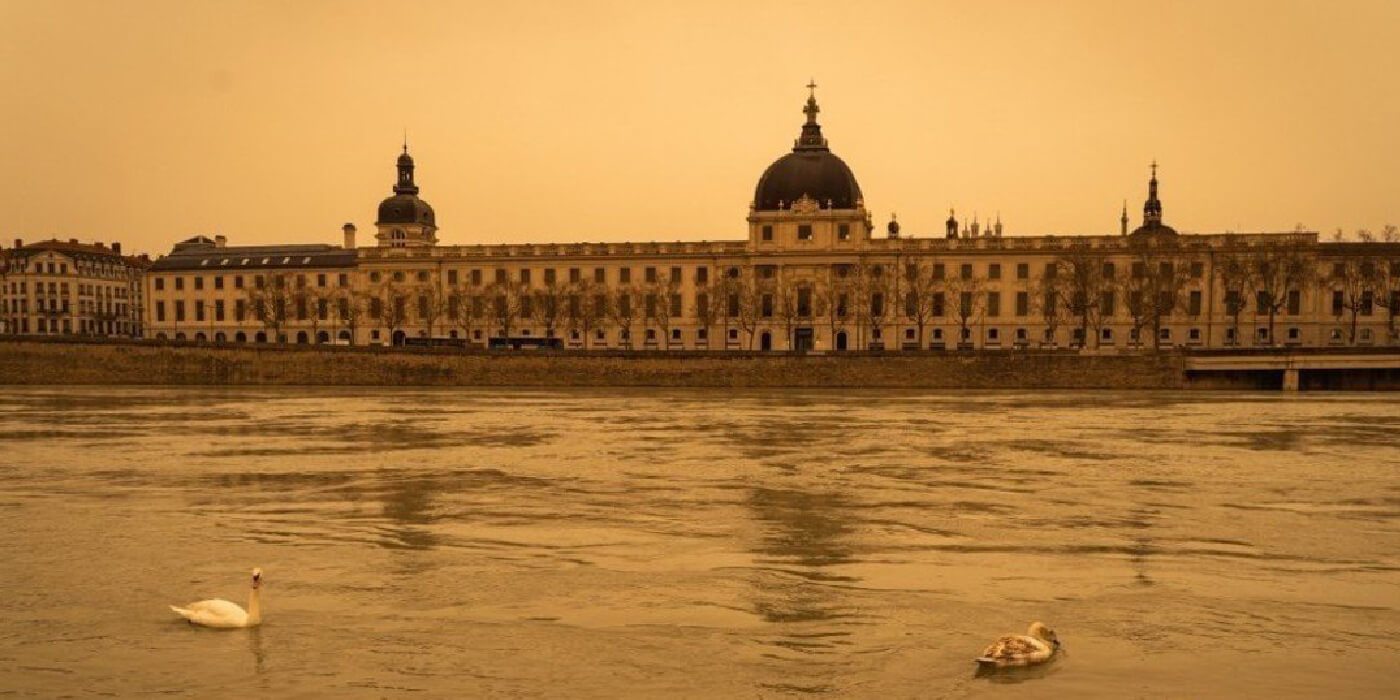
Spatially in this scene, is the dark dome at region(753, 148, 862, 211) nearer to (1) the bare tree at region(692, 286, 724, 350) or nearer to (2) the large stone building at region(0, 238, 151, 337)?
(1) the bare tree at region(692, 286, 724, 350)

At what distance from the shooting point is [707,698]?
1050 cm

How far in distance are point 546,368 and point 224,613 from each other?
56.5m

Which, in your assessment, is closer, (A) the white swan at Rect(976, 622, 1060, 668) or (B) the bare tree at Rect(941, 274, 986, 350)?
(A) the white swan at Rect(976, 622, 1060, 668)

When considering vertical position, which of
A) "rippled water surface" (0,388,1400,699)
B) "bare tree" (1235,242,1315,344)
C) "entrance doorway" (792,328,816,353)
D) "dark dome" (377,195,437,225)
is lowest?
"rippled water surface" (0,388,1400,699)

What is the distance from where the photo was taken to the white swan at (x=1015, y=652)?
11.3 metres

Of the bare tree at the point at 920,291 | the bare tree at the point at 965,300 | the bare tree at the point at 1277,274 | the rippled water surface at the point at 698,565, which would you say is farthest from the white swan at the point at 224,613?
the bare tree at the point at 965,300

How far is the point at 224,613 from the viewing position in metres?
12.6

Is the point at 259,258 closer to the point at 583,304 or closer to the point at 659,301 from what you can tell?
the point at 583,304

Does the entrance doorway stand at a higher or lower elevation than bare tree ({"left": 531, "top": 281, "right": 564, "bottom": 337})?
lower

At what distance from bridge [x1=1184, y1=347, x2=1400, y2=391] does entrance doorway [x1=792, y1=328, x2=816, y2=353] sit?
1292 inches

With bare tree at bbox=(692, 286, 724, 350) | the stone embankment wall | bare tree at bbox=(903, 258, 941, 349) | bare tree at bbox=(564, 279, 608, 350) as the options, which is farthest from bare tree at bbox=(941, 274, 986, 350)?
bare tree at bbox=(564, 279, 608, 350)

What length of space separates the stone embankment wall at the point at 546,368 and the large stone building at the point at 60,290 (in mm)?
48330

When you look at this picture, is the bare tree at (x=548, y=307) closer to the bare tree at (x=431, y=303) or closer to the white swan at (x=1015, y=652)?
the bare tree at (x=431, y=303)

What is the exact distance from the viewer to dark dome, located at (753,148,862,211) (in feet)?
307
